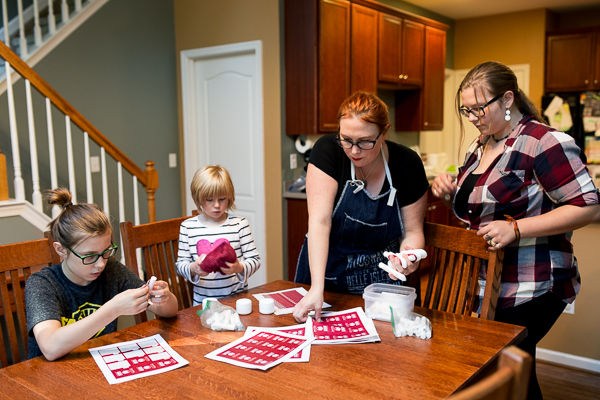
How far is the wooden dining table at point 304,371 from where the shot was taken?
116 centimetres

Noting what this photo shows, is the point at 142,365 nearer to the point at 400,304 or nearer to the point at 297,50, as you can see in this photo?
the point at 400,304

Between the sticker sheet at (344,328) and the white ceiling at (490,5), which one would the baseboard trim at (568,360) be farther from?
the white ceiling at (490,5)

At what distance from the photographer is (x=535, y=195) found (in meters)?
1.67


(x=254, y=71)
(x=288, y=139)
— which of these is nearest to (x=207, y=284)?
(x=288, y=139)

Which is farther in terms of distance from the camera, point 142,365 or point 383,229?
point 383,229

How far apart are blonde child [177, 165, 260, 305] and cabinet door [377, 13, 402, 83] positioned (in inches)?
111

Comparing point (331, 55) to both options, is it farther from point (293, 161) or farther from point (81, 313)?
point (81, 313)

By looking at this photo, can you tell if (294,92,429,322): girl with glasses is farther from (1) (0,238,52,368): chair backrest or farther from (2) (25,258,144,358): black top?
(1) (0,238,52,368): chair backrest

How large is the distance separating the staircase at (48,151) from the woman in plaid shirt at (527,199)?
239cm

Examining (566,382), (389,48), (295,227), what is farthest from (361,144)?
(389,48)

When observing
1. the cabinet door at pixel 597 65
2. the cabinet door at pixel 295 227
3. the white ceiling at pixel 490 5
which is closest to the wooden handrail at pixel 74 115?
the cabinet door at pixel 295 227

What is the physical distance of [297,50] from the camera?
148 inches

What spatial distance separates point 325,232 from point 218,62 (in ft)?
9.38

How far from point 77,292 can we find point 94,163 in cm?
249
